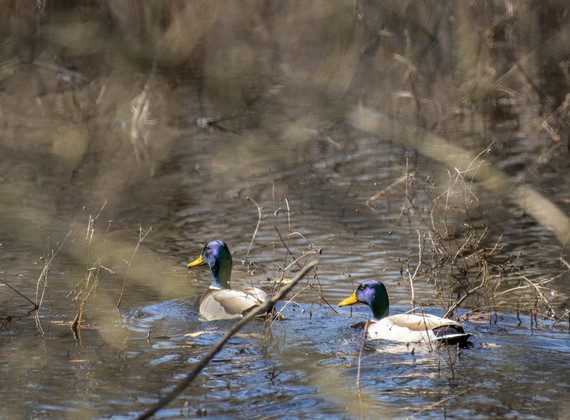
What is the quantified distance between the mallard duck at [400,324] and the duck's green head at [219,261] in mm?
1608

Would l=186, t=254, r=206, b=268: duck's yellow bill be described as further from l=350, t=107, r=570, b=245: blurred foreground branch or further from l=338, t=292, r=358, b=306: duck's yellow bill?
l=350, t=107, r=570, b=245: blurred foreground branch

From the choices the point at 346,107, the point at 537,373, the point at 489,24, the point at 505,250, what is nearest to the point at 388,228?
the point at 505,250

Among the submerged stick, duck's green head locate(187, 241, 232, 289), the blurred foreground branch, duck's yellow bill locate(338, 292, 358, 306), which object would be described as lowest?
the submerged stick

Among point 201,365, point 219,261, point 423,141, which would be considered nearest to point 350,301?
point 219,261

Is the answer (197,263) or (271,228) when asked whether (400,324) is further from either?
(271,228)

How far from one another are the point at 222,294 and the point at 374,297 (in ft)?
5.12

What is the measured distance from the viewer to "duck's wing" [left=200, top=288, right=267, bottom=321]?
8.24 metres

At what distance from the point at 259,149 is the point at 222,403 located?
3958 millimetres

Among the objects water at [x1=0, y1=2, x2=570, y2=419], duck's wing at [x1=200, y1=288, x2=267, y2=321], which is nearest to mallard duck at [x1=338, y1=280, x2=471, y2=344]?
water at [x1=0, y1=2, x2=570, y2=419]

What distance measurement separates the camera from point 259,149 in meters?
2.05

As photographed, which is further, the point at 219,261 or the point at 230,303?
the point at 219,261

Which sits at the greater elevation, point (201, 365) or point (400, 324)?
point (400, 324)

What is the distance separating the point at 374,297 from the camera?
26.2 ft

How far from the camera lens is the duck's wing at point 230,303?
824cm
